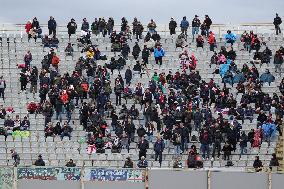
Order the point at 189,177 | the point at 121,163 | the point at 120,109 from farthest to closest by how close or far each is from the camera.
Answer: the point at 120,109 < the point at 121,163 < the point at 189,177

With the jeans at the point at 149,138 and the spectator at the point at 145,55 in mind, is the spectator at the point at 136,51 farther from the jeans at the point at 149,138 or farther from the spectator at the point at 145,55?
the jeans at the point at 149,138

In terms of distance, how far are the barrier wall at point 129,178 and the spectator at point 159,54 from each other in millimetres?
19613

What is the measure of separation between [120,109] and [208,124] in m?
5.64

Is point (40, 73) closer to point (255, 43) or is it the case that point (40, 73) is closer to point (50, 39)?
point (50, 39)

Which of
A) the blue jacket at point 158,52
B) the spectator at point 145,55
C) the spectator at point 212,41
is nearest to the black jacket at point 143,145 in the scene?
the spectator at point 145,55

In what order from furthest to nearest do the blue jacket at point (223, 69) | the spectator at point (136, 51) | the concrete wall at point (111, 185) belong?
the spectator at point (136, 51) < the blue jacket at point (223, 69) < the concrete wall at point (111, 185)

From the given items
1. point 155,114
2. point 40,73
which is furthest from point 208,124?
point 40,73

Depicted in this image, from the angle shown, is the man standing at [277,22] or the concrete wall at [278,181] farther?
the man standing at [277,22]

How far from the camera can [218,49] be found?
67250mm

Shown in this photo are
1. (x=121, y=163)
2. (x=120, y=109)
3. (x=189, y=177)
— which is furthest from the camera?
(x=120, y=109)

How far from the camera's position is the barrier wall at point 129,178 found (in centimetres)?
4541

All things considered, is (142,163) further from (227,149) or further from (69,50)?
(69,50)

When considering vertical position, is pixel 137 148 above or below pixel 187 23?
below

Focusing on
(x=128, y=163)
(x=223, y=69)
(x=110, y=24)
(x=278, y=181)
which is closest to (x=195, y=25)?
(x=110, y=24)
